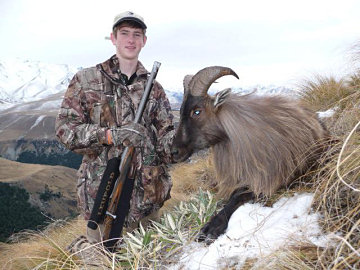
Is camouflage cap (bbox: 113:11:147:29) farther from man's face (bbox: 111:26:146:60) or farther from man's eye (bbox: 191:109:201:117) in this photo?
man's eye (bbox: 191:109:201:117)

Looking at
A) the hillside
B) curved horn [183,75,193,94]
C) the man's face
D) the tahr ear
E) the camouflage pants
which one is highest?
the man's face

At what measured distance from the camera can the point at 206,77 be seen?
361cm

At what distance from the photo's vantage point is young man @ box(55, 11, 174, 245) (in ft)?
13.8

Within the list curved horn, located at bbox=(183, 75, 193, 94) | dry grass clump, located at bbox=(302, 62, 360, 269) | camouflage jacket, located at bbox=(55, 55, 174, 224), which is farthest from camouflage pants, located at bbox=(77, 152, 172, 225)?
dry grass clump, located at bbox=(302, 62, 360, 269)

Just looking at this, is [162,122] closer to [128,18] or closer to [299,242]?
[128,18]

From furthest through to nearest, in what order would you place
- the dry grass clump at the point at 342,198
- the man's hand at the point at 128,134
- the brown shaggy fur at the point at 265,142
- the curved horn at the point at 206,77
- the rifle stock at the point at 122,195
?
the man's hand at the point at 128,134, the rifle stock at the point at 122,195, the curved horn at the point at 206,77, the brown shaggy fur at the point at 265,142, the dry grass clump at the point at 342,198

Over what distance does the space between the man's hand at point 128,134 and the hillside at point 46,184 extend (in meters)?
90.5

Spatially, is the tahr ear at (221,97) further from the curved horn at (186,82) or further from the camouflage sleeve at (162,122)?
the camouflage sleeve at (162,122)

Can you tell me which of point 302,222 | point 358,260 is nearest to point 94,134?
point 302,222

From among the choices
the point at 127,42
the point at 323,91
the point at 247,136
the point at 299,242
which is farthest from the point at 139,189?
the point at 323,91

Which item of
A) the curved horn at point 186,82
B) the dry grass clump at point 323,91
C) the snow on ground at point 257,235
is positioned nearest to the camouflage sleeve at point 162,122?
the curved horn at point 186,82

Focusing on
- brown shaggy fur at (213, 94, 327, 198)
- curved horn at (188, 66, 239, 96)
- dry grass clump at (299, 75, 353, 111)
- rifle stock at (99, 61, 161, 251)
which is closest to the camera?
brown shaggy fur at (213, 94, 327, 198)

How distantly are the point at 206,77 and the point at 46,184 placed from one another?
108505 millimetres

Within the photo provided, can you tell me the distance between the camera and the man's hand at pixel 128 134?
3.84 metres
